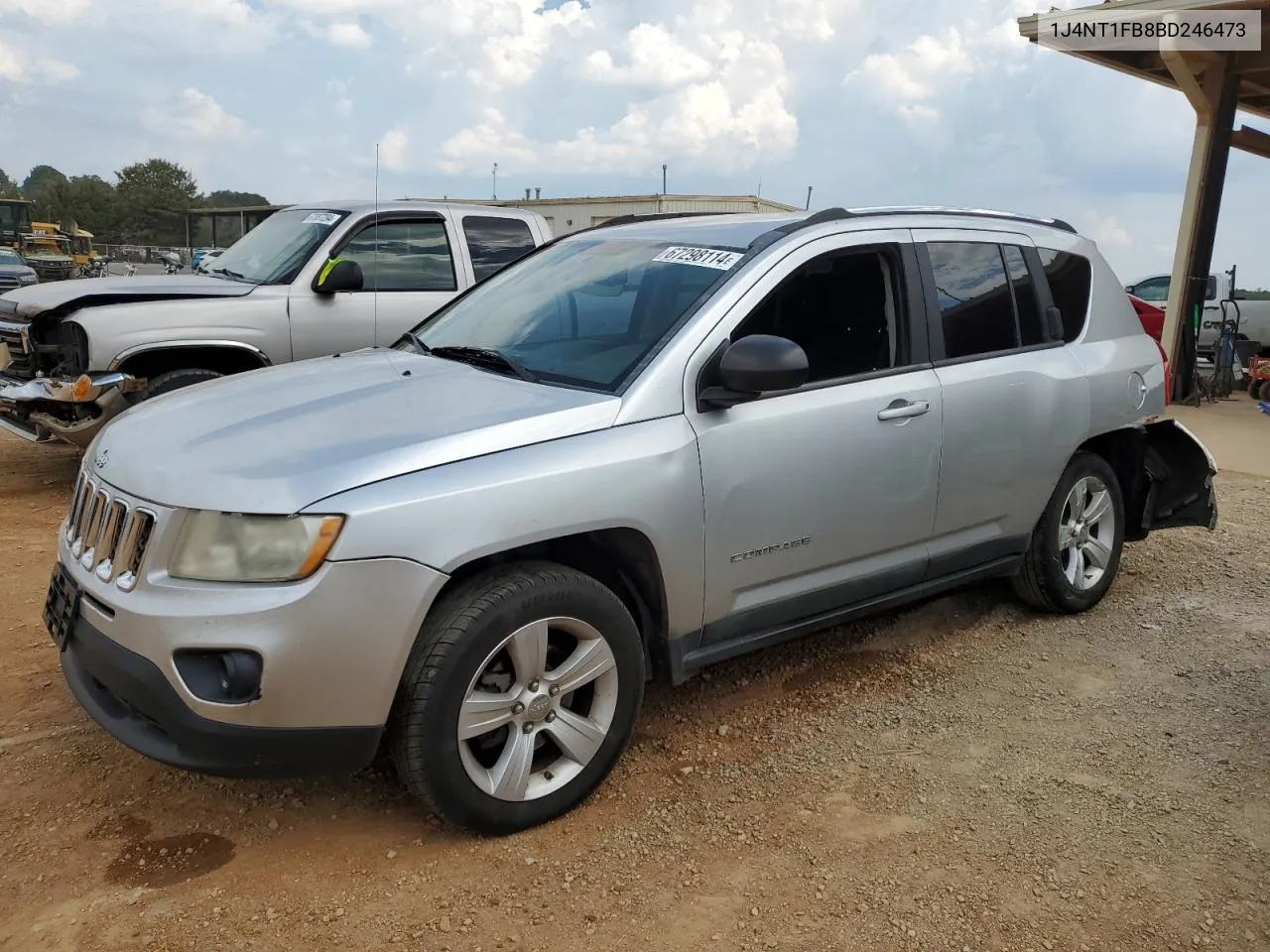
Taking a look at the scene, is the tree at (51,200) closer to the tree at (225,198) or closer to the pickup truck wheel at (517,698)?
the tree at (225,198)

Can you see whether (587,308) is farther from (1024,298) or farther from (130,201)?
(130,201)

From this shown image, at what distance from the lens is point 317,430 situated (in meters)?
2.89

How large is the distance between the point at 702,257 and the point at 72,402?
4246 millimetres

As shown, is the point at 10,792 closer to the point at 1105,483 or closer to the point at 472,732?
the point at 472,732

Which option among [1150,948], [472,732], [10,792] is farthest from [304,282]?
[1150,948]

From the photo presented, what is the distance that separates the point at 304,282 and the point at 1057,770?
207 inches

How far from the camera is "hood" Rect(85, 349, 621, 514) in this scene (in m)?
2.62

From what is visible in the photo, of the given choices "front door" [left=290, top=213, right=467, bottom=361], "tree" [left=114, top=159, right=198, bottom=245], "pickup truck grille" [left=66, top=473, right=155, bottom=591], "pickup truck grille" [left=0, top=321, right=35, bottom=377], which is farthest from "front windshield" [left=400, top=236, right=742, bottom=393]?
"tree" [left=114, top=159, right=198, bottom=245]

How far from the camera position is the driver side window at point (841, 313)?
361 centimetres

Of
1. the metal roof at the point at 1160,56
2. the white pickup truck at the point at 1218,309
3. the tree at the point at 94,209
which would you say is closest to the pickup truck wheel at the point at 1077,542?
the metal roof at the point at 1160,56

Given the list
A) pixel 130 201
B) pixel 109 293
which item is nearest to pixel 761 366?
pixel 109 293

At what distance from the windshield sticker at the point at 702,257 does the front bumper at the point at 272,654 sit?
155 centimetres

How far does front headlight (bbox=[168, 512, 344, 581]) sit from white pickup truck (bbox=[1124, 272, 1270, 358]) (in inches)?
572

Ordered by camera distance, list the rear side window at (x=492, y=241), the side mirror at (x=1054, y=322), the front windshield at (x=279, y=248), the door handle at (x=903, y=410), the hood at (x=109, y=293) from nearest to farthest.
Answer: the door handle at (x=903, y=410) < the side mirror at (x=1054, y=322) < the hood at (x=109, y=293) < the front windshield at (x=279, y=248) < the rear side window at (x=492, y=241)
